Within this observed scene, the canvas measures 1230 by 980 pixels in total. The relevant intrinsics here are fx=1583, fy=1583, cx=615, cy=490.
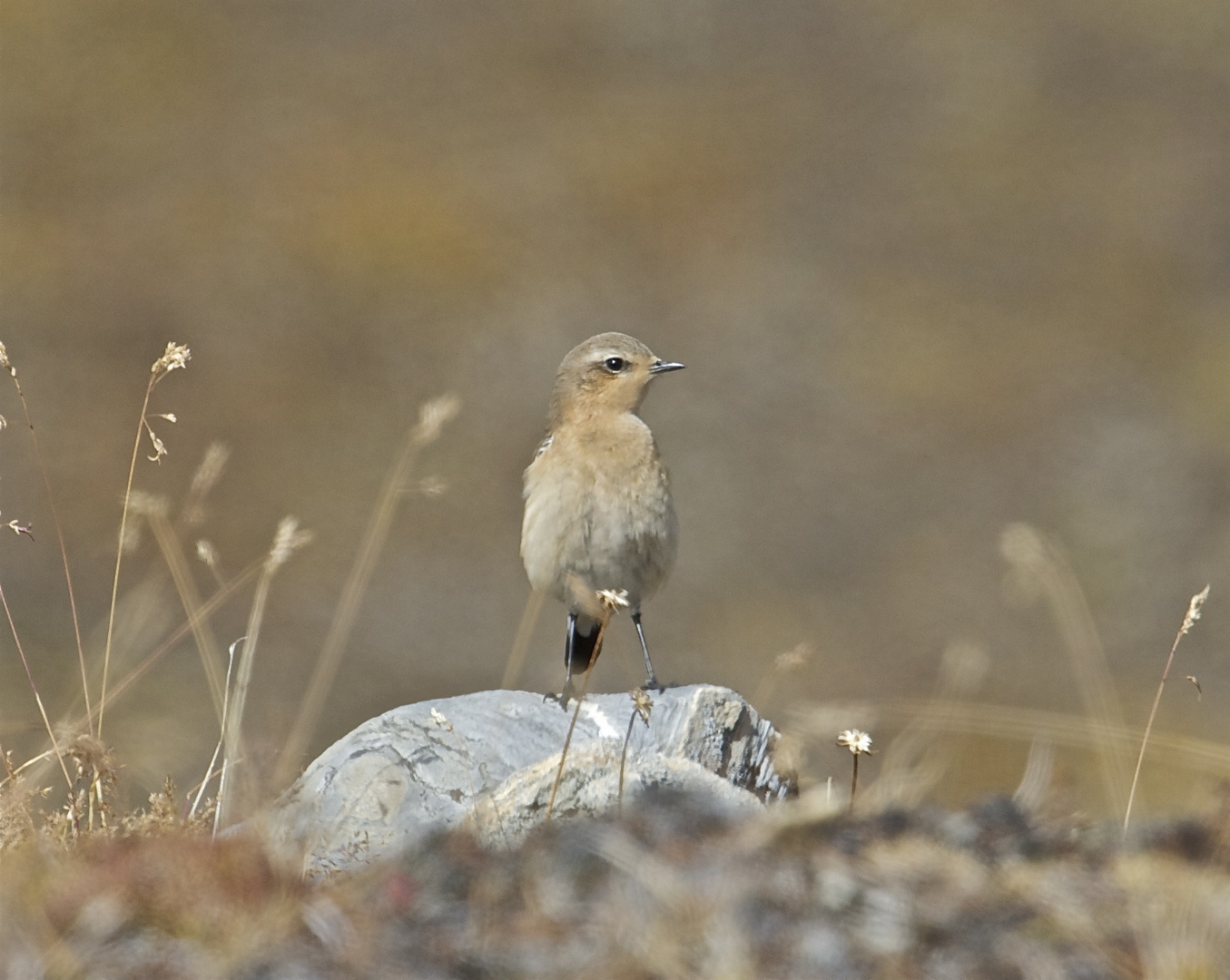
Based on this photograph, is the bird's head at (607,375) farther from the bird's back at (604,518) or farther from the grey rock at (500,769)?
the grey rock at (500,769)

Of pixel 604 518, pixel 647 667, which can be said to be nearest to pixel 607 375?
pixel 604 518

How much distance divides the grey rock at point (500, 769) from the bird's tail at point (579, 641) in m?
2.01

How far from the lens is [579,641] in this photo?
332 inches

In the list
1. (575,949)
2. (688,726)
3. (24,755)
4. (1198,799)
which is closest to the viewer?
(575,949)

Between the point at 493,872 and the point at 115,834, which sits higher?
the point at 493,872

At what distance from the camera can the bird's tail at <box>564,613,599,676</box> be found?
8.16 metres

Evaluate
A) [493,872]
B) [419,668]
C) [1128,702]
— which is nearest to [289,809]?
[493,872]

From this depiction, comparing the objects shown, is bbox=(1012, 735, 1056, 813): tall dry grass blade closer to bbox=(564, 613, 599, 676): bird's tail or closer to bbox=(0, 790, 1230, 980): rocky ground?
bbox=(0, 790, 1230, 980): rocky ground

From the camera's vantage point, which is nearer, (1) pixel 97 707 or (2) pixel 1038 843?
(2) pixel 1038 843

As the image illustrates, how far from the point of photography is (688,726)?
562 cm

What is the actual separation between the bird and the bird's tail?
0.25 m

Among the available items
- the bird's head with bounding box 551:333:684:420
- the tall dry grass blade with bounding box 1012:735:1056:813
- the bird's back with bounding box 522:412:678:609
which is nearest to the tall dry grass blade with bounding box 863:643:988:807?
the tall dry grass blade with bounding box 1012:735:1056:813

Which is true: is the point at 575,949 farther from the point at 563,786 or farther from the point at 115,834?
the point at 115,834

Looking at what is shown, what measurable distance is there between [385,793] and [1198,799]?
241cm
